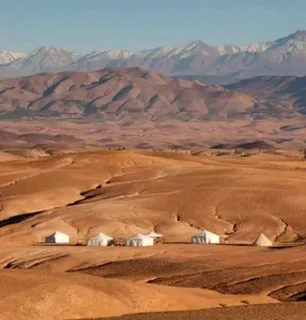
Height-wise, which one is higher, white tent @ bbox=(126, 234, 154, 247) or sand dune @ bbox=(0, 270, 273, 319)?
sand dune @ bbox=(0, 270, 273, 319)

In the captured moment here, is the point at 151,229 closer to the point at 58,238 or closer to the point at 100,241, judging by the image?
the point at 58,238

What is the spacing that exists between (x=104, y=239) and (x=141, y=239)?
345 cm

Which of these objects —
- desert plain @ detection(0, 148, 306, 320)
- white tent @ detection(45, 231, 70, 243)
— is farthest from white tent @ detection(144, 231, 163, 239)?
white tent @ detection(45, 231, 70, 243)

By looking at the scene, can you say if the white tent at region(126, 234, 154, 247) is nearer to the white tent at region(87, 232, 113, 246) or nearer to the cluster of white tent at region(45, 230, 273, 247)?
the cluster of white tent at region(45, 230, 273, 247)

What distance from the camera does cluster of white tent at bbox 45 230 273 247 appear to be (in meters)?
75.5

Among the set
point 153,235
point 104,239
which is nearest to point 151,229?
point 153,235

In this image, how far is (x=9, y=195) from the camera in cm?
11238

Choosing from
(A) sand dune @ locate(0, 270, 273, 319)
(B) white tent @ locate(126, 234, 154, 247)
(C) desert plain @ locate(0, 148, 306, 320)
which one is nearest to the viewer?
(A) sand dune @ locate(0, 270, 273, 319)

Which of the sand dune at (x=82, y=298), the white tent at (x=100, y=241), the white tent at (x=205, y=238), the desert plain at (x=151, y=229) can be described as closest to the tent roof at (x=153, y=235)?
the desert plain at (x=151, y=229)

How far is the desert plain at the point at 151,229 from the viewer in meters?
44.1

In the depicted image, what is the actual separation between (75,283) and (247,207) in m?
53.4

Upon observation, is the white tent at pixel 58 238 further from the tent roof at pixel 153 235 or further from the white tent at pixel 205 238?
the white tent at pixel 205 238

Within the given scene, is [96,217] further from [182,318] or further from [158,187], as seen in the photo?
[182,318]

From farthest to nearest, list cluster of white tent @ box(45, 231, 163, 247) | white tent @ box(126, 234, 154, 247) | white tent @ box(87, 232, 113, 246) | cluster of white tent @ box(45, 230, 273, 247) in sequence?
white tent @ box(87, 232, 113, 246) < cluster of white tent @ box(45, 231, 163, 247) < white tent @ box(126, 234, 154, 247) < cluster of white tent @ box(45, 230, 273, 247)
